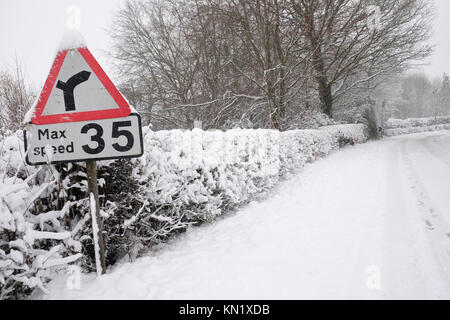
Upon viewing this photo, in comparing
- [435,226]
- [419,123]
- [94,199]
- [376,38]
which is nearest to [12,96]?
[94,199]

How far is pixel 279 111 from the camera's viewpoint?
11.8 meters

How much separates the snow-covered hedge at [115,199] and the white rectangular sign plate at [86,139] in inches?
9.0

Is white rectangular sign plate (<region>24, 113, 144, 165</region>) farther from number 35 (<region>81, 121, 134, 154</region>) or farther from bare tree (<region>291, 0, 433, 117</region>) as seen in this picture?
bare tree (<region>291, 0, 433, 117</region>)

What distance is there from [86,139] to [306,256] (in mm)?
2638

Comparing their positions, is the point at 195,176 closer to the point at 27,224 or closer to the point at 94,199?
the point at 94,199

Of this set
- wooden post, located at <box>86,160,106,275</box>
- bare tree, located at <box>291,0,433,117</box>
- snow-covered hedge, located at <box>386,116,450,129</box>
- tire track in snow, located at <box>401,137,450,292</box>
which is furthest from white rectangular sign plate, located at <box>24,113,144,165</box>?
snow-covered hedge, located at <box>386,116,450,129</box>

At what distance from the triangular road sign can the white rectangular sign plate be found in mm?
62

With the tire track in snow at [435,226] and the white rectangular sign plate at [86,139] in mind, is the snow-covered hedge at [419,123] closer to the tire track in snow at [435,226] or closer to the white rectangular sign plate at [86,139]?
the tire track in snow at [435,226]

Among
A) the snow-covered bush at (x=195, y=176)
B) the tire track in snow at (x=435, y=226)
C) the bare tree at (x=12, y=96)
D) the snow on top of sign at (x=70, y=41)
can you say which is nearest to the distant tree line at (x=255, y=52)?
the snow-covered bush at (x=195, y=176)

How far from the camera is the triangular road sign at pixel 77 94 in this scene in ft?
7.02

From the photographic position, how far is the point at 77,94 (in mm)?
2172

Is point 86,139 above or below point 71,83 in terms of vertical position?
below

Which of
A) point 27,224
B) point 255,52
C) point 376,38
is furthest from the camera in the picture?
point 376,38

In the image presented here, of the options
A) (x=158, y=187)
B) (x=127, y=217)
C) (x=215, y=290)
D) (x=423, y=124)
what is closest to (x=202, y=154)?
(x=158, y=187)
